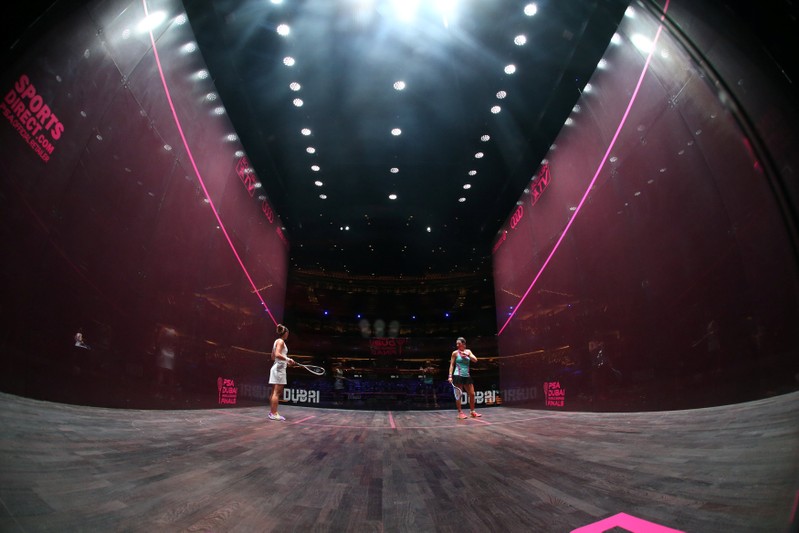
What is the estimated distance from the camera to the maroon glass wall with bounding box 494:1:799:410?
4.43ft

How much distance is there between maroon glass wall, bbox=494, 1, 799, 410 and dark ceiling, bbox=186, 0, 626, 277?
0.61 m

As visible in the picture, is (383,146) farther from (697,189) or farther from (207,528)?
(207,528)

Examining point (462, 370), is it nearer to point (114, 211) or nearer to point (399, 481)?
point (399, 481)

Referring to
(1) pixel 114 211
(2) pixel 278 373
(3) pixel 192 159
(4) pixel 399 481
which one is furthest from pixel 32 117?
→ (2) pixel 278 373

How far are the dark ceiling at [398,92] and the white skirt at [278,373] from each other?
4052mm

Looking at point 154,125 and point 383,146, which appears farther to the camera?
point 383,146

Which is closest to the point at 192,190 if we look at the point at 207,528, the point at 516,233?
the point at 207,528

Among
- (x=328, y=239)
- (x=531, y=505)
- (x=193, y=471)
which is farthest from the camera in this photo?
(x=328, y=239)

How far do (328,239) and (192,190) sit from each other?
5555 millimetres

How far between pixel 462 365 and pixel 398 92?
4.43 m

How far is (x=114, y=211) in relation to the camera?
338 centimetres

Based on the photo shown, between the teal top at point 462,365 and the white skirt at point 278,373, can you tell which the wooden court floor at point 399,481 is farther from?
the teal top at point 462,365

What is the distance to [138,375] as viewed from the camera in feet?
12.3

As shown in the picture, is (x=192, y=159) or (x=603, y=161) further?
(x=192, y=159)
